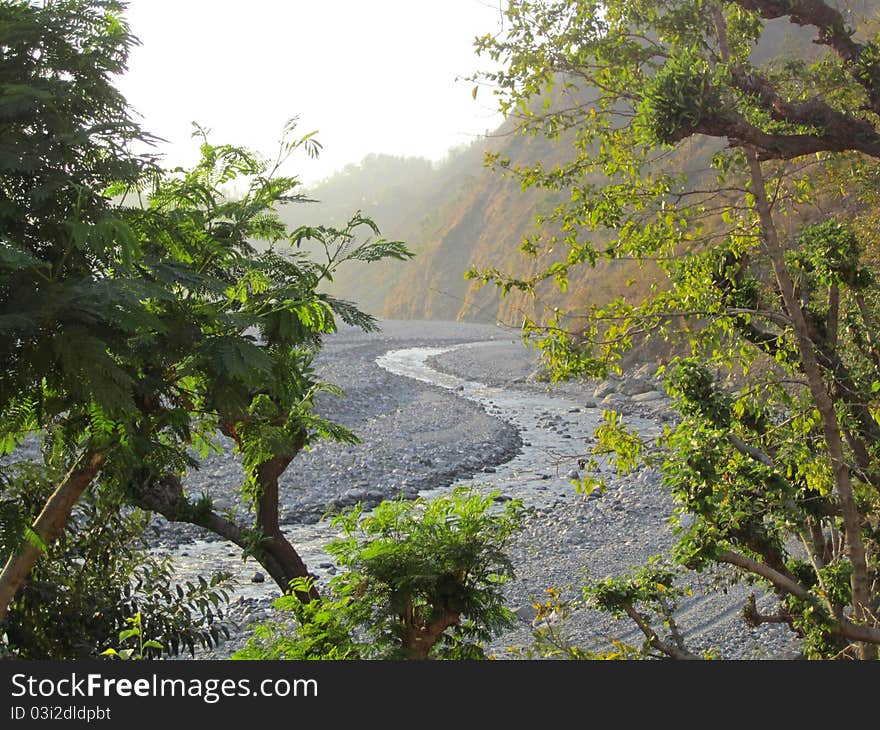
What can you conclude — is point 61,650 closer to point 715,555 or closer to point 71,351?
point 71,351

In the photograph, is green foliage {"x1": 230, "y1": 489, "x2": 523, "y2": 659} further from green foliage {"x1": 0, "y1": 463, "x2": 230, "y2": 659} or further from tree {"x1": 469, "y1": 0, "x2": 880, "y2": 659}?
green foliage {"x1": 0, "y1": 463, "x2": 230, "y2": 659}

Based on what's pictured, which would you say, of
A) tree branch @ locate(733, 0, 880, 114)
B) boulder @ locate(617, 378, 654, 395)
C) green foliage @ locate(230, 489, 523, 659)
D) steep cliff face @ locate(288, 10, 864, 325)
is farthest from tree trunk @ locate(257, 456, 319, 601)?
steep cliff face @ locate(288, 10, 864, 325)

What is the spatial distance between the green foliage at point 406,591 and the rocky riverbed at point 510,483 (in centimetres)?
90

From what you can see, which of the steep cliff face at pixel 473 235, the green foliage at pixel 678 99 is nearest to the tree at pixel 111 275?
the green foliage at pixel 678 99

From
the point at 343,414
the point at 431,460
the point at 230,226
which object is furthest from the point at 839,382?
the point at 343,414

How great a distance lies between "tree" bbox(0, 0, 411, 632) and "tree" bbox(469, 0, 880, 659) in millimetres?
1510

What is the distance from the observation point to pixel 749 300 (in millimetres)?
5777

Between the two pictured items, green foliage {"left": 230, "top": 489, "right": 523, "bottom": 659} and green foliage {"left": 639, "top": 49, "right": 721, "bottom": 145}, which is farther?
green foliage {"left": 639, "top": 49, "right": 721, "bottom": 145}

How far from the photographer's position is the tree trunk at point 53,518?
3520 mm

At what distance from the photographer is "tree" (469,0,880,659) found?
4.57 meters

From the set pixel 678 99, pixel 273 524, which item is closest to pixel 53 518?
pixel 273 524

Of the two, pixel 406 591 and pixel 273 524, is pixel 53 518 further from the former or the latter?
pixel 273 524

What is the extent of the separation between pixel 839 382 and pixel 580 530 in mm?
8267

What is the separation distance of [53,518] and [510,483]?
43.3 ft
